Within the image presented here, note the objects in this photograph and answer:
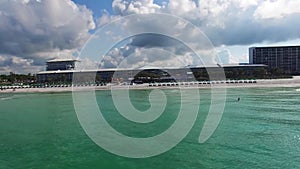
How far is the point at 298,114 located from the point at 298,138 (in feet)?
34.5

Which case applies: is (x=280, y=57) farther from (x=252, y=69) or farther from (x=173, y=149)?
(x=173, y=149)

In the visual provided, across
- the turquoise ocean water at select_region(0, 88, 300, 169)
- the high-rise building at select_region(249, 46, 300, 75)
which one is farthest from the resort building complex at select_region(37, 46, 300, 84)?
the turquoise ocean water at select_region(0, 88, 300, 169)

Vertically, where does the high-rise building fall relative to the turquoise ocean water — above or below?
above

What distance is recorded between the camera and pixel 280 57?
435 feet

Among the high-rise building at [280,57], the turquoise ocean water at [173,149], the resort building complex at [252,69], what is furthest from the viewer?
the high-rise building at [280,57]

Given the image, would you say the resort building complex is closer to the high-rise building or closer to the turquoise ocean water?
the high-rise building

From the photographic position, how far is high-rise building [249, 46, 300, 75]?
426 ft

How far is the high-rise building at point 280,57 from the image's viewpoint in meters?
130

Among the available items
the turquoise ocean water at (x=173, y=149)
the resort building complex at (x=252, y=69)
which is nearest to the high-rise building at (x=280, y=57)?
the resort building complex at (x=252, y=69)

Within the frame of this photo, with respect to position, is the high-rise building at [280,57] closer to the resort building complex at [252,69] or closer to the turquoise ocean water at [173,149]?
the resort building complex at [252,69]

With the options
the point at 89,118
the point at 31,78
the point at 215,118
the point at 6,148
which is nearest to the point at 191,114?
the point at 215,118

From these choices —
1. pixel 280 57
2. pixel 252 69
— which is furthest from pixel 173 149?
pixel 280 57

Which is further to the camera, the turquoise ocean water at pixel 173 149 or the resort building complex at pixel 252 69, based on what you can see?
the resort building complex at pixel 252 69

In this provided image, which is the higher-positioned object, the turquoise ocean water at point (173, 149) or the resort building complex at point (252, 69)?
the resort building complex at point (252, 69)
